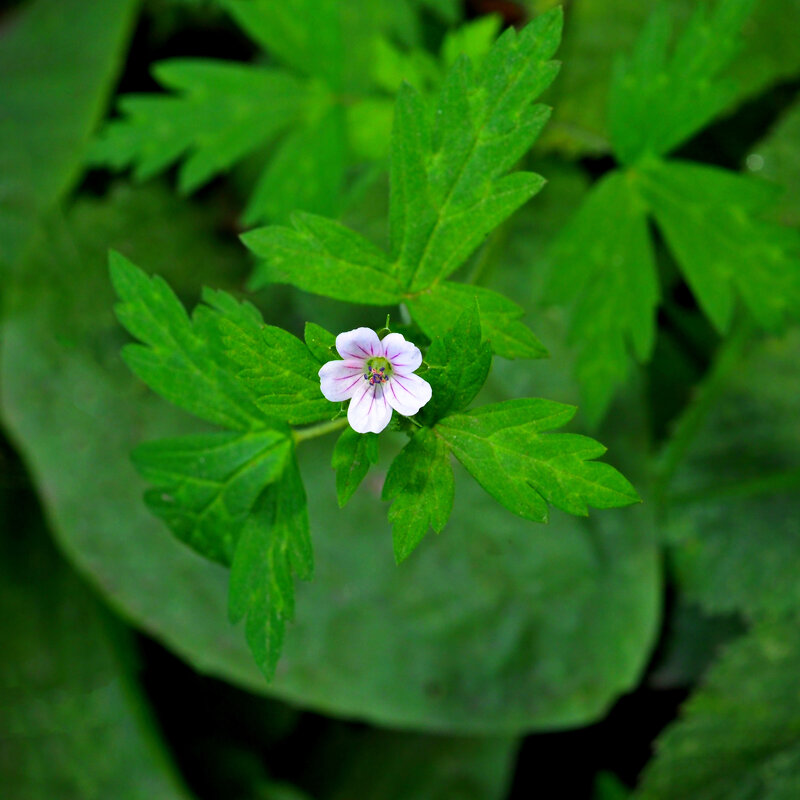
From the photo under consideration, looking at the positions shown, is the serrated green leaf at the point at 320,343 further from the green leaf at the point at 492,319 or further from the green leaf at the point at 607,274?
the green leaf at the point at 607,274

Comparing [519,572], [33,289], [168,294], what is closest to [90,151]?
[33,289]

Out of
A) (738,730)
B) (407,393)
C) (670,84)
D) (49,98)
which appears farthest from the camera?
(49,98)

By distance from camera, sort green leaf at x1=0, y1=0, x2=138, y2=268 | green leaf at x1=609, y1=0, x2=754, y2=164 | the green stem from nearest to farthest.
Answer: the green stem
green leaf at x1=609, y1=0, x2=754, y2=164
green leaf at x1=0, y1=0, x2=138, y2=268

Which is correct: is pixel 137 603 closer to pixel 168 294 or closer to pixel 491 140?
pixel 168 294

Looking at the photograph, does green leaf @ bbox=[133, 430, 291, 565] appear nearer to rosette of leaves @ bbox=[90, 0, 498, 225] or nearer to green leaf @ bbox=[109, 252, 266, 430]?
green leaf @ bbox=[109, 252, 266, 430]

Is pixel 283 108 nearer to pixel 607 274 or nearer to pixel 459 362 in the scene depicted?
pixel 607 274

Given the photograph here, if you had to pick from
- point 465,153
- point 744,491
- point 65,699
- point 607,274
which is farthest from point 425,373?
point 65,699

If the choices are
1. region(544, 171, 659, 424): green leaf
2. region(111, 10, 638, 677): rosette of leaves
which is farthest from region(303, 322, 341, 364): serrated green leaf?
region(544, 171, 659, 424): green leaf

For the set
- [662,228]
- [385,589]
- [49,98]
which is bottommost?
[385,589]
